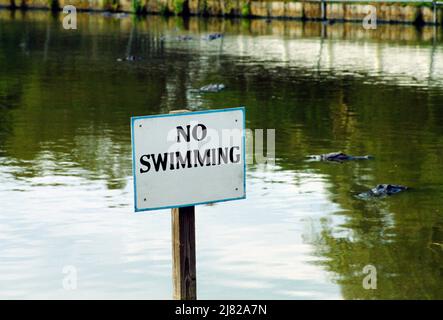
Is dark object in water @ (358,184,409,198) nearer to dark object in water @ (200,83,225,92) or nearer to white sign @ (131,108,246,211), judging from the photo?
white sign @ (131,108,246,211)

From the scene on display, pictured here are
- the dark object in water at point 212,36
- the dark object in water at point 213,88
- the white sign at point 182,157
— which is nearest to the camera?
the white sign at point 182,157

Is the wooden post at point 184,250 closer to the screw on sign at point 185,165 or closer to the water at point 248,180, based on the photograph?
the screw on sign at point 185,165

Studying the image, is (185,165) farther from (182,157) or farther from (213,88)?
(213,88)

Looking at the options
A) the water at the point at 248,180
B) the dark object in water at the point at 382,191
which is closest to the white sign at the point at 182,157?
the water at the point at 248,180

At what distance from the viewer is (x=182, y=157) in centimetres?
923

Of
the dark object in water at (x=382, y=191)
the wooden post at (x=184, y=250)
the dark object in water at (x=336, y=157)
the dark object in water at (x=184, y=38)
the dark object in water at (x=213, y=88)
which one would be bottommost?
the dark object in water at (x=382, y=191)

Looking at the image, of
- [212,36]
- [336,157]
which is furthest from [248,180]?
[212,36]

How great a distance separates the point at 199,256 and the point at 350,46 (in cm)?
3758

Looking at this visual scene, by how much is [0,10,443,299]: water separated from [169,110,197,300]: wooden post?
12.0 feet

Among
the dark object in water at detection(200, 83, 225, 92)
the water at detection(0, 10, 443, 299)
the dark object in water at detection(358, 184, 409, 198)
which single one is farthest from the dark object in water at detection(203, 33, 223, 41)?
the dark object in water at detection(358, 184, 409, 198)

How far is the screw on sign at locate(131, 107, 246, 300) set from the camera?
30.0 ft

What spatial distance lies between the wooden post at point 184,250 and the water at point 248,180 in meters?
3.65

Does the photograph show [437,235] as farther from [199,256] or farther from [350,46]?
[350,46]

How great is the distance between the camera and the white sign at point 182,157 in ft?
30.0
